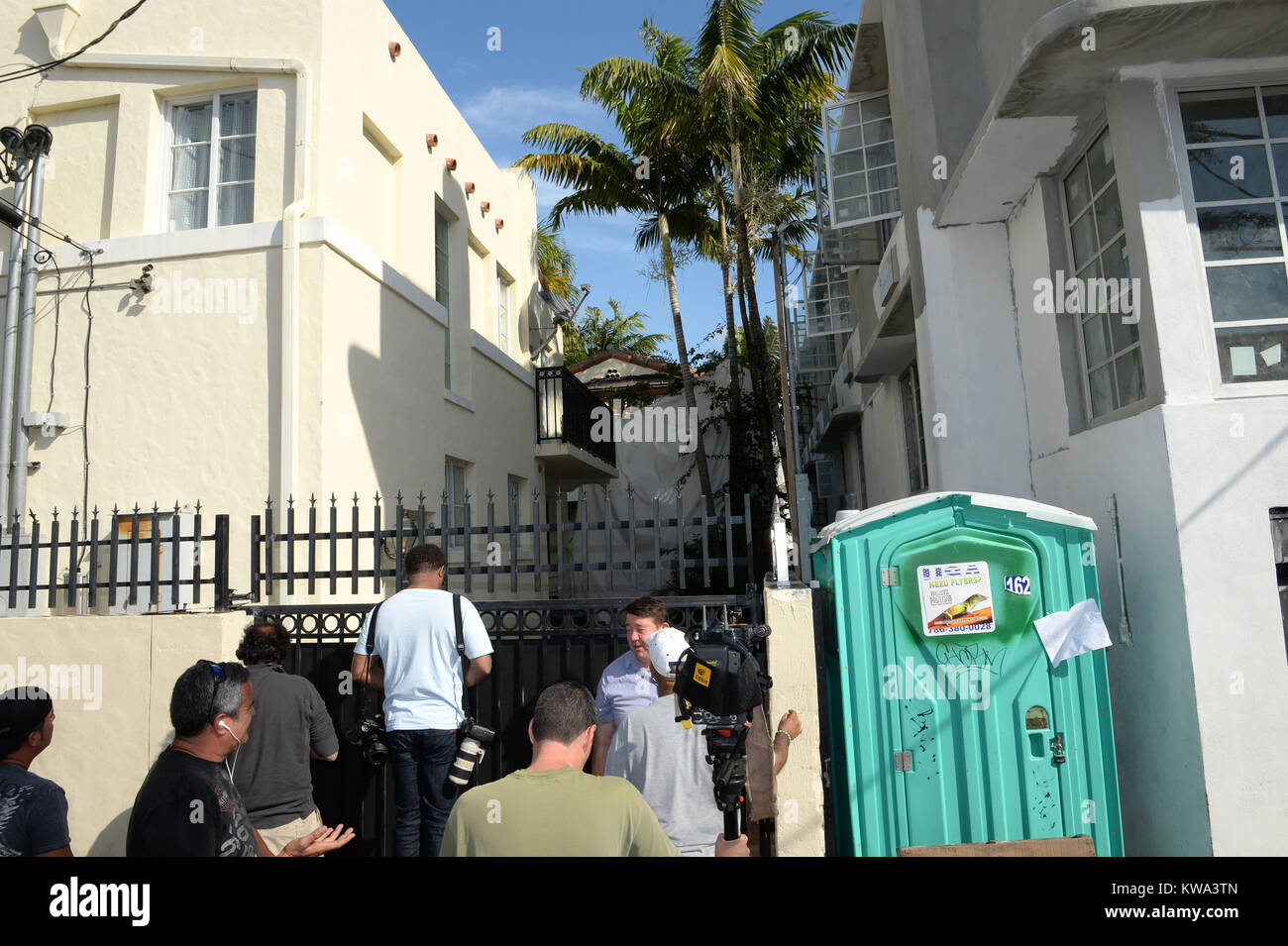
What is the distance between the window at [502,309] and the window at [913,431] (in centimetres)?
Result: 618

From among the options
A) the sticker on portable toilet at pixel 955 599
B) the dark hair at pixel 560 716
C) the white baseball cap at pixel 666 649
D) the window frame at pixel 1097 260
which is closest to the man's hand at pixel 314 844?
the dark hair at pixel 560 716

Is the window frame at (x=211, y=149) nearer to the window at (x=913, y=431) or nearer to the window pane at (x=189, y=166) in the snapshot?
the window pane at (x=189, y=166)

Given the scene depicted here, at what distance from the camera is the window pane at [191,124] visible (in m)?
8.69

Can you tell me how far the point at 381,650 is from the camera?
4527 mm

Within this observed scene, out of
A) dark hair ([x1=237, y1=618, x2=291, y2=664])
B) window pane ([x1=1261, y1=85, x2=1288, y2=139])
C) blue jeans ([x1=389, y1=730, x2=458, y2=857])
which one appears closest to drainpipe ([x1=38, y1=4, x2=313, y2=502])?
dark hair ([x1=237, y1=618, x2=291, y2=664])

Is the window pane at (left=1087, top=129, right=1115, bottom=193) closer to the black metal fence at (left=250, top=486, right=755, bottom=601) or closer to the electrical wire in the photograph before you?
the black metal fence at (left=250, top=486, right=755, bottom=601)

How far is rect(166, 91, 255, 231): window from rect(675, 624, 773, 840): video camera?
7.22m

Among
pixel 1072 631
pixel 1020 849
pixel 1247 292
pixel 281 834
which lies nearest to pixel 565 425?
pixel 281 834

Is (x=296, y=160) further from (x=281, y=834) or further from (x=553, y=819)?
(x=553, y=819)

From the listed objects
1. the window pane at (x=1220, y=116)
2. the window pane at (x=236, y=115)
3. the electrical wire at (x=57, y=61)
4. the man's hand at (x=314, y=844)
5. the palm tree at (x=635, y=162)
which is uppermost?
the palm tree at (x=635, y=162)
